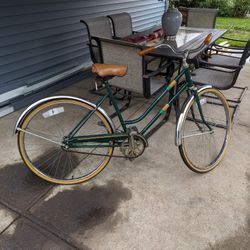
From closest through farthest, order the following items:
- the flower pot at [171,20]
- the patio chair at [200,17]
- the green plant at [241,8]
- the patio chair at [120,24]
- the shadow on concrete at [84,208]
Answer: the shadow on concrete at [84,208]
the flower pot at [171,20]
the patio chair at [120,24]
the patio chair at [200,17]
the green plant at [241,8]

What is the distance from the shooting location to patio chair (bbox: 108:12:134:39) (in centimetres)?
310

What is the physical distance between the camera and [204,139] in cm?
211

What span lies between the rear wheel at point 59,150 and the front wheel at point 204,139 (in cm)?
63

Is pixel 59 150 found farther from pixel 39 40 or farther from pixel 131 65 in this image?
pixel 39 40

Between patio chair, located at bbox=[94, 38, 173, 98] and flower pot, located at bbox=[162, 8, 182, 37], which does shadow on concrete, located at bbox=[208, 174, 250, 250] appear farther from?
flower pot, located at bbox=[162, 8, 182, 37]

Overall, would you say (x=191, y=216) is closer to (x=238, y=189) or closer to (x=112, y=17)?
(x=238, y=189)

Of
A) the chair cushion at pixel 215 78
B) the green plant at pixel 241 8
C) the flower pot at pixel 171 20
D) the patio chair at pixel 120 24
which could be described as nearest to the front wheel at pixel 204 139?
the chair cushion at pixel 215 78

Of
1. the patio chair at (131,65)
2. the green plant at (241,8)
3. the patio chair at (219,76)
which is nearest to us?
the patio chair at (131,65)

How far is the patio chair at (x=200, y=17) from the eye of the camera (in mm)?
3342

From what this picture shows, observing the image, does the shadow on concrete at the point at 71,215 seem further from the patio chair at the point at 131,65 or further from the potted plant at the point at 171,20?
the potted plant at the point at 171,20

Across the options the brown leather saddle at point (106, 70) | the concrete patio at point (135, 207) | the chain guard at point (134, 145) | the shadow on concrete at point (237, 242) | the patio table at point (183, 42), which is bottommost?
the shadow on concrete at point (237, 242)

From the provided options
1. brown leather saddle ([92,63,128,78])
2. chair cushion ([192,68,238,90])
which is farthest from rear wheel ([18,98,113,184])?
chair cushion ([192,68,238,90])

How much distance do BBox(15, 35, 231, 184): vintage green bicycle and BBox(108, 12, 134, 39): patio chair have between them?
1.41 m

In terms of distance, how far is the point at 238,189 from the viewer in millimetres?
1629
